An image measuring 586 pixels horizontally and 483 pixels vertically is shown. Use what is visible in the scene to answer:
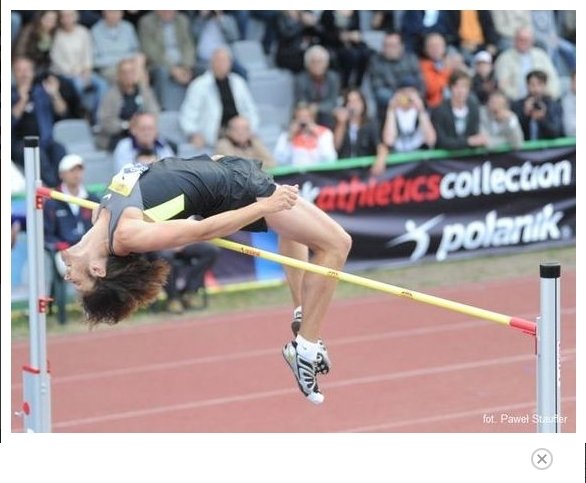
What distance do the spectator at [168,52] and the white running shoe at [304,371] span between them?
589cm

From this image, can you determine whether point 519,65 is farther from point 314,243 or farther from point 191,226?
point 191,226

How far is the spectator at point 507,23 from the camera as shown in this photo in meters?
14.6

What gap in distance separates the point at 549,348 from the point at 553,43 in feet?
29.7

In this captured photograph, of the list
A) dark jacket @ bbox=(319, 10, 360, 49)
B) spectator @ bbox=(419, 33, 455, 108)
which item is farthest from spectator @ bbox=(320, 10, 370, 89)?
spectator @ bbox=(419, 33, 455, 108)

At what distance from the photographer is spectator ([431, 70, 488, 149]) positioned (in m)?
13.6

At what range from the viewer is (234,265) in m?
12.9

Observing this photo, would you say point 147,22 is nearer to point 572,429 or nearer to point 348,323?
point 348,323

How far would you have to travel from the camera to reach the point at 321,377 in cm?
1127

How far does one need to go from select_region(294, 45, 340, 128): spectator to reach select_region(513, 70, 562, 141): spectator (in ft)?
6.45

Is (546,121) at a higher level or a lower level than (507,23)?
lower

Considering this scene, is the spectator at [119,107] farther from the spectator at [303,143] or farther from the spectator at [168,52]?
the spectator at [303,143]

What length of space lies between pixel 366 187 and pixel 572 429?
3.92 m

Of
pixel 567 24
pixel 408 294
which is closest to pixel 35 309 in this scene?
pixel 408 294

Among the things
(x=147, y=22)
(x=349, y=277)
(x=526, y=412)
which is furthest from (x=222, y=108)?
(x=349, y=277)
